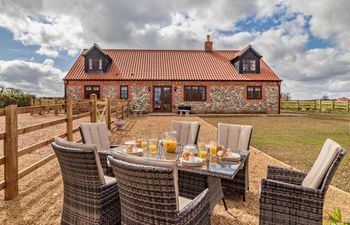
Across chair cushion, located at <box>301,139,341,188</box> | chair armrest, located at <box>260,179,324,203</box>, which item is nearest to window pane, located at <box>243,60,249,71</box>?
chair cushion, located at <box>301,139,341,188</box>

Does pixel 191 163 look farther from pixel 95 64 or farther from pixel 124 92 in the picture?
pixel 95 64

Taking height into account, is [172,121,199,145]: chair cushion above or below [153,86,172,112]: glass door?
below

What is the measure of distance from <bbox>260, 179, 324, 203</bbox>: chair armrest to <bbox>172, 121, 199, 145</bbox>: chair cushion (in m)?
2.23

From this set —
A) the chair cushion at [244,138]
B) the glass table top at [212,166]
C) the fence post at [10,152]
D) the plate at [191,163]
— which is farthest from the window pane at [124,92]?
the plate at [191,163]

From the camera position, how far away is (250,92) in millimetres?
20688

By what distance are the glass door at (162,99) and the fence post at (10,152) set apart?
16.7 metres

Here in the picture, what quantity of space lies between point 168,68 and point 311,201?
2017cm

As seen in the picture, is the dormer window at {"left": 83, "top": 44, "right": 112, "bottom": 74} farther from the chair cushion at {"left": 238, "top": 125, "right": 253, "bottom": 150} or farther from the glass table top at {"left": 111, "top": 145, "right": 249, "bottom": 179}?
the glass table top at {"left": 111, "top": 145, "right": 249, "bottom": 179}

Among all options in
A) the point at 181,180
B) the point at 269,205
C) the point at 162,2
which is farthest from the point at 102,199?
the point at 162,2

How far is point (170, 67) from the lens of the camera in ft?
72.0

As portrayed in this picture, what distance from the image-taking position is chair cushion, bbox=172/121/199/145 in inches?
185

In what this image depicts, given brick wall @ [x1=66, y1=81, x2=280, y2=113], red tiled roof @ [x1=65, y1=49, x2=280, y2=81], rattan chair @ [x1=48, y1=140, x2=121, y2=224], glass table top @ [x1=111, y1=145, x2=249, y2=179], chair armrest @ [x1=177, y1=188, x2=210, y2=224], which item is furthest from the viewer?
red tiled roof @ [x1=65, y1=49, x2=280, y2=81]

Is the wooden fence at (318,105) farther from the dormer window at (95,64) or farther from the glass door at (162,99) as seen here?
the dormer window at (95,64)

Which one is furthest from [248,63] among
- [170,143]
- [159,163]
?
[159,163]
